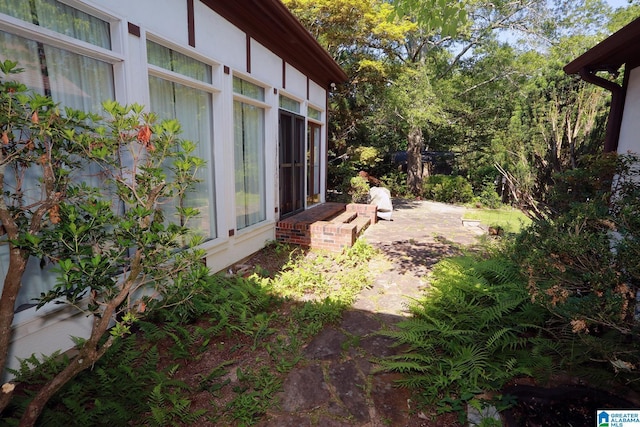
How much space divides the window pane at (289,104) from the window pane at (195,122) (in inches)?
93.2

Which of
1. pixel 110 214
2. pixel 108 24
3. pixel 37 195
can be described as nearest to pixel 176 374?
pixel 110 214

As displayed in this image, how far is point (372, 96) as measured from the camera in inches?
491

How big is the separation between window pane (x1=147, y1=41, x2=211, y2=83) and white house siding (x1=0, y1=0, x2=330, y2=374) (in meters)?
0.07

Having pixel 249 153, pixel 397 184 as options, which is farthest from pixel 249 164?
pixel 397 184

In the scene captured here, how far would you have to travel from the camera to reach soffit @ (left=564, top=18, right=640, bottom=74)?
3.21m

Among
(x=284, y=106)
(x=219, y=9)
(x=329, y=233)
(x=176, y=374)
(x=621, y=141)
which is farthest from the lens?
(x=284, y=106)

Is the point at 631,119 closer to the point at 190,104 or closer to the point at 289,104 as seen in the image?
the point at 190,104

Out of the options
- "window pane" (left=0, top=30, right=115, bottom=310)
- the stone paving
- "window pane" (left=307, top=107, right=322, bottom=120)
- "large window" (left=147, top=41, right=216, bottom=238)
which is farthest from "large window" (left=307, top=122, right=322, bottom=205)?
"window pane" (left=0, top=30, right=115, bottom=310)

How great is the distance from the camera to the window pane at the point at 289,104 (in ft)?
22.4

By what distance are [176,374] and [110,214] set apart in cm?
155

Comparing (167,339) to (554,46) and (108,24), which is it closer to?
(108,24)

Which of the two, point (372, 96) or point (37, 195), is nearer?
point (37, 195)

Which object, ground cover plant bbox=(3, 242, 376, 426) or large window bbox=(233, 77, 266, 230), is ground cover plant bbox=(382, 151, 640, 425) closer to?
ground cover plant bbox=(3, 242, 376, 426)

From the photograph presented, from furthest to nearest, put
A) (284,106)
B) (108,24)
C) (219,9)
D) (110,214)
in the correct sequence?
(284,106) < (219,9) < (108,24) < (110,214)
